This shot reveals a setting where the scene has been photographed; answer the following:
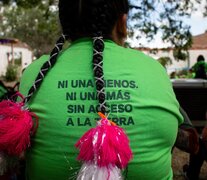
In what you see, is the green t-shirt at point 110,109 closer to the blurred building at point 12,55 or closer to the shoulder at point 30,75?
the shoulder at point 30,75

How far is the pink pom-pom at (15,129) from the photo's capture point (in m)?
1.35

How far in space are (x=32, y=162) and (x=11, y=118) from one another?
7.1 inches

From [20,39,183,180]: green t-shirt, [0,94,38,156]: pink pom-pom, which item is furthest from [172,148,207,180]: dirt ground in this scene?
[0,94,38,156]: pink pom-pom

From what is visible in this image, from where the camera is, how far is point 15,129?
1354 mm

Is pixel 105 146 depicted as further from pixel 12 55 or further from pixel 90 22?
pixel 12 55

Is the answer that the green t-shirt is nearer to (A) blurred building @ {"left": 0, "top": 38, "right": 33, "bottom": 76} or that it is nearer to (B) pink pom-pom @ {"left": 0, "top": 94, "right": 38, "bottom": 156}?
(B) pink pom-pom @ {"left": 0, "top": 94, "right": 38, "bottom": 156}

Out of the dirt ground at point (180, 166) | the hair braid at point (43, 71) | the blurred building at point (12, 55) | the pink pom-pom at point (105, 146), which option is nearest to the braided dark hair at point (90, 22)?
the hair braid at point (43, 71)

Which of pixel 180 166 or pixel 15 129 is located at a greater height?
pixel 15 129

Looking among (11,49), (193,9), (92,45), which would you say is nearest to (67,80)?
(92,45)

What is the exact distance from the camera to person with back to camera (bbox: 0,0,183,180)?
4.49ft

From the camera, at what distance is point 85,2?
1.46 m

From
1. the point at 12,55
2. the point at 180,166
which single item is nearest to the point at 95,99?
the point at 180,166

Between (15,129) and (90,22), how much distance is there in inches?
18.1

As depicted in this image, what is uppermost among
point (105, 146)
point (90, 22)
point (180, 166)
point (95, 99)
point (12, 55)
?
point (12, 55)
